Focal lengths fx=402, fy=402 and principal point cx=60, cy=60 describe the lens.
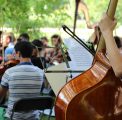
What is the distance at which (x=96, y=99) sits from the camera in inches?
81.8

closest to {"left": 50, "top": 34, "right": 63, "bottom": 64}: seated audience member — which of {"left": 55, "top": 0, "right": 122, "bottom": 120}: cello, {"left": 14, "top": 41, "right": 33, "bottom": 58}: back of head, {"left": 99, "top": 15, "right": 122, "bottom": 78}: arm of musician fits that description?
{"left": 14, "top": 41, "right": 33, "bottom": 58}: back of head

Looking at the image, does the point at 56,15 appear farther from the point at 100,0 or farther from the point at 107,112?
the point at 107,112

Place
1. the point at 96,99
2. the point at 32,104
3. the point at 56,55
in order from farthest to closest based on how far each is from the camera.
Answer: the point at 56,55 → the point at 32,104 → the point at 96,99

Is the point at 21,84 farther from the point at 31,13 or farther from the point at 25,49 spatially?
the point at 31,13

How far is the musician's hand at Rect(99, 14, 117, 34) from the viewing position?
201 centimetres

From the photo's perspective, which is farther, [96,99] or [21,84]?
[21,84]

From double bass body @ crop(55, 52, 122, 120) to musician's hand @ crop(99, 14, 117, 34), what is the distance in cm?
17

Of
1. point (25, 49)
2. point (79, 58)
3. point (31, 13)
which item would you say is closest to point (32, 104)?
point (25, 49)

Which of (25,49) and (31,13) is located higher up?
(25,49)

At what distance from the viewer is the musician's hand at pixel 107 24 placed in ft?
6.59

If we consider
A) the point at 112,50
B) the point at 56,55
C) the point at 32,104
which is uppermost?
the point at 112,50

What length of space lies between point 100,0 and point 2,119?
52.0 ft

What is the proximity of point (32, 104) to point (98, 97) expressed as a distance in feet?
5.48

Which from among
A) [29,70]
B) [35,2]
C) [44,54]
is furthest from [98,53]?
[35,2]
